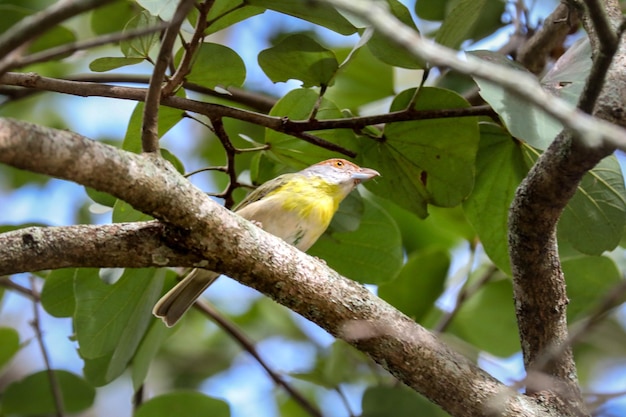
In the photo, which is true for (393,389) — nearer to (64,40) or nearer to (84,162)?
(84,162)

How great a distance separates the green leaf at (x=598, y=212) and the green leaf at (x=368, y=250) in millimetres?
692

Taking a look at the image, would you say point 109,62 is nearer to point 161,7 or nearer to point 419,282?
point 161,7

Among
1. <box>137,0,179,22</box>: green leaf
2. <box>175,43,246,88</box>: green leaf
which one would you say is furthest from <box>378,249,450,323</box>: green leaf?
<box>137,0,179,22</box>: green leaf

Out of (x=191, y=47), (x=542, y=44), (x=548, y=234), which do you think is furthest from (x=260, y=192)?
(x=542, y=44)

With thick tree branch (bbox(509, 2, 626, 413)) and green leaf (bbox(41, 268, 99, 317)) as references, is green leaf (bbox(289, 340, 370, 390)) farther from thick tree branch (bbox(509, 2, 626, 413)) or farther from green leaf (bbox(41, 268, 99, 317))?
thick tree branch (bbox(509, 2, 626, 413))

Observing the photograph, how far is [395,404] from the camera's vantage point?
2.89 meters

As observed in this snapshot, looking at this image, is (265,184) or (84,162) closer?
(84,162)

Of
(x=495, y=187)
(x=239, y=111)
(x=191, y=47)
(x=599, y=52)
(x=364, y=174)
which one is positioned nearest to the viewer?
(x=599, y=52)

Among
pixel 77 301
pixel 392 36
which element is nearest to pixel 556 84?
pixel 392 36

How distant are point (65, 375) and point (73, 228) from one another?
1.77m

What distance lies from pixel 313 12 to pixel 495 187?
986 mm

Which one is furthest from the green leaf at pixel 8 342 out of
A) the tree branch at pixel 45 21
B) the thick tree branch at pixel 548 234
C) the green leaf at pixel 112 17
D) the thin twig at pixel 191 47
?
the tree branch at pixel 45 21

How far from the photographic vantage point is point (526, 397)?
7.60ft

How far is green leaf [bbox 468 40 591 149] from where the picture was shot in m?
2.19
